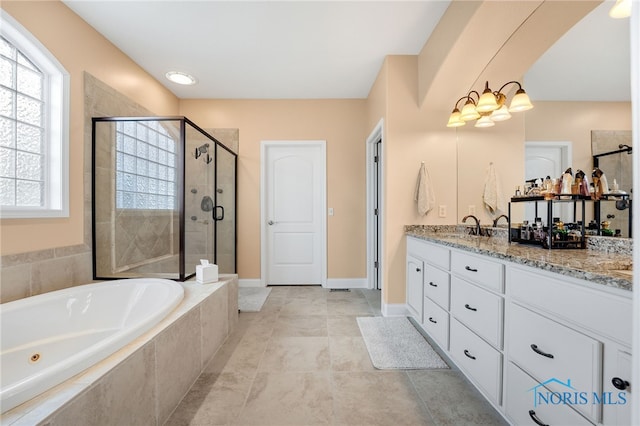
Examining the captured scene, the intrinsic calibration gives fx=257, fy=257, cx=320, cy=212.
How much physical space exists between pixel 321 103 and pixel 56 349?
342 centimetres

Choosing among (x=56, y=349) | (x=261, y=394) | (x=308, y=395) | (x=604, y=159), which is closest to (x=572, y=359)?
(x=604, y=159)

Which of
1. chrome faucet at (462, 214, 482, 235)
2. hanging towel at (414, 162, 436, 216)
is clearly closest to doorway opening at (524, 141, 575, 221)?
chrome faucet at (462, 214, 482, 235)

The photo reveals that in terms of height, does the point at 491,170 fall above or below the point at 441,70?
below

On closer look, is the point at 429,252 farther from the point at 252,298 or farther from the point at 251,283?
the point at 251,283

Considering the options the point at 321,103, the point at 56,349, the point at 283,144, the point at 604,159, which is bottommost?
the point at 56,349

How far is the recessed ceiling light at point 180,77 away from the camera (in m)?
2.83

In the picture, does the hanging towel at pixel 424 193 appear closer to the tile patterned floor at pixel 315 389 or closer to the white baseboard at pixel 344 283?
the tile patterned floor at pixel 315 389

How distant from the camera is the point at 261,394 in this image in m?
1.47

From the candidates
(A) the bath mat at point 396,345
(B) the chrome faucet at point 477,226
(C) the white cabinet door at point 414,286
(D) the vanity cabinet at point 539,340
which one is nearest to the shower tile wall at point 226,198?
(A) the bath mat at point 396,345

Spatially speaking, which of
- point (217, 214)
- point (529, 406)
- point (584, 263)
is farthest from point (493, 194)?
point (217, 214)

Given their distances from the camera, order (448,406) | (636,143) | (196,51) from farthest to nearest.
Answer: (196,51) → (448,406) → (636,143)

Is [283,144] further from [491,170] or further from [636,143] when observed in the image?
[636,143]

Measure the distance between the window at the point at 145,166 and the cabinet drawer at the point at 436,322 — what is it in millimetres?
2262

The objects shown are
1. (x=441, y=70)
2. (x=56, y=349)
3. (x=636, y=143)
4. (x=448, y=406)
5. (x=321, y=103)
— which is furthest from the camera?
(x=321, y=103)
